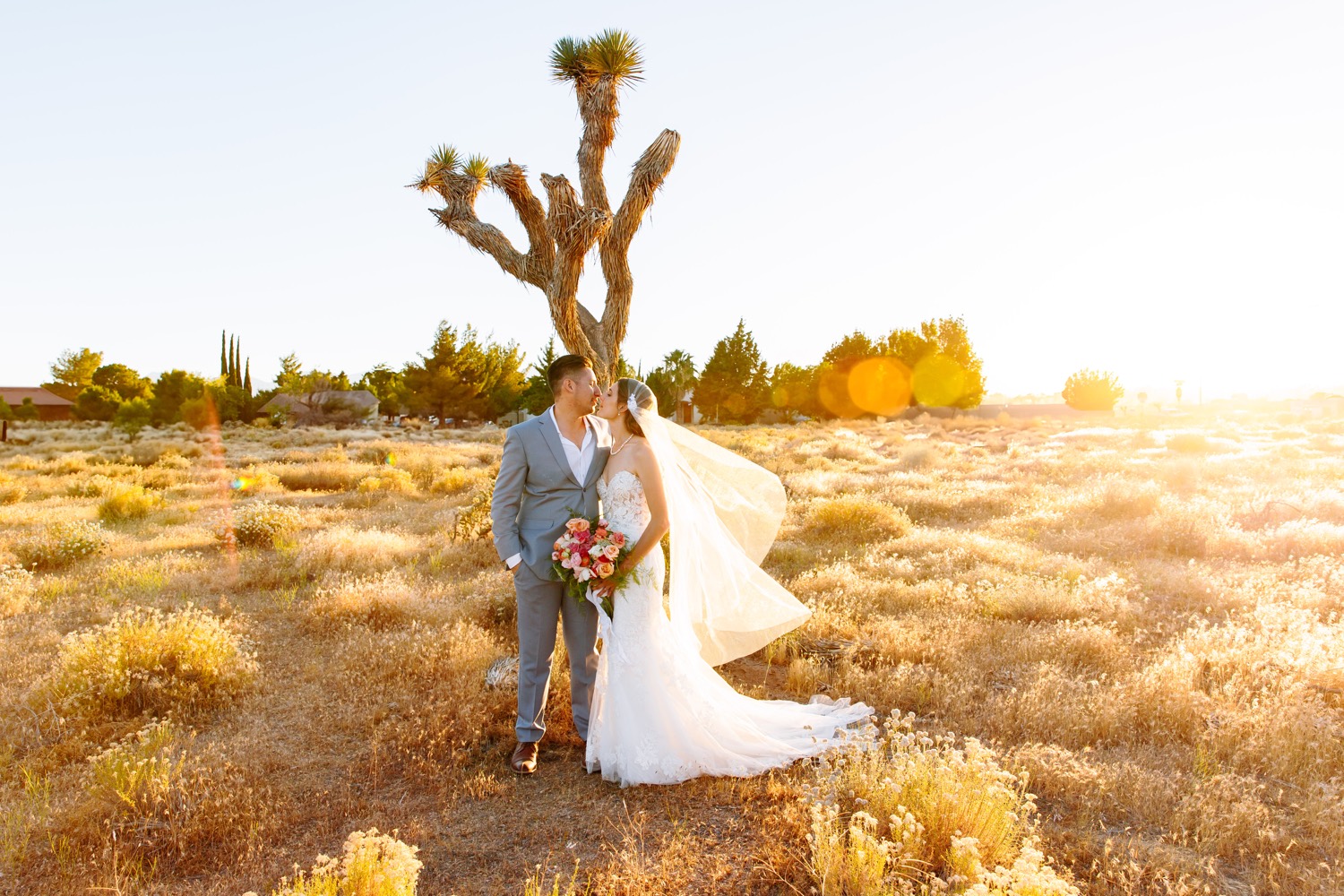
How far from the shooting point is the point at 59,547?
10.4 meters

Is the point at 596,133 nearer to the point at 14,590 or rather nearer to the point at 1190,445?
the point at 14,590

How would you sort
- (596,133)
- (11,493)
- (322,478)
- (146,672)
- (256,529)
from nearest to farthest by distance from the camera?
(146,672) < (596,133) < (256,529) < (11,493) < (322,478)

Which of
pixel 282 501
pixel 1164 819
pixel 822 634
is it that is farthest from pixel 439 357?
pixel 1164 819

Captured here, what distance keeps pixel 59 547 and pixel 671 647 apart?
33.3 feet

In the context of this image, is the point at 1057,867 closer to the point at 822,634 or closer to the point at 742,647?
the point at 742,647

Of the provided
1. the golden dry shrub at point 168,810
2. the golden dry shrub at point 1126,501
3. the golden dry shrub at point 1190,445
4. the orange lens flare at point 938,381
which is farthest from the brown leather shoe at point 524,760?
the orange lens flare at point 938,381

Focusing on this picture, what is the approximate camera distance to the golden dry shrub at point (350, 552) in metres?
9.88

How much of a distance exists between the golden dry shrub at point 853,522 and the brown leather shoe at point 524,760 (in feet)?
25.0

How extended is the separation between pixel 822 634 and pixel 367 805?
4.31m

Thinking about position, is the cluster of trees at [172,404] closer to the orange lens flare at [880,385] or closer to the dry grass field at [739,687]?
the dry grass field at [739,687]

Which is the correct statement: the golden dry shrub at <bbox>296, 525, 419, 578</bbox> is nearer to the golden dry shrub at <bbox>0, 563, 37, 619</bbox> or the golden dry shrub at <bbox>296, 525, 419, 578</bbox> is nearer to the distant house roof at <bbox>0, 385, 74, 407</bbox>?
the golden dry shrub at <bbox>0, 563, 37, 619</bbox>

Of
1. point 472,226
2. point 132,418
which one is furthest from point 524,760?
point 132,418

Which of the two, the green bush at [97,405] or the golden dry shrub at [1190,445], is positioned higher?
the green bush at [97,405]

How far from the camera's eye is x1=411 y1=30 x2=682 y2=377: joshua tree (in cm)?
855
